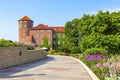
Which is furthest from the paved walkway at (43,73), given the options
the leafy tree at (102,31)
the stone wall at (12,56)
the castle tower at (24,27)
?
the castle tower at (24,27)

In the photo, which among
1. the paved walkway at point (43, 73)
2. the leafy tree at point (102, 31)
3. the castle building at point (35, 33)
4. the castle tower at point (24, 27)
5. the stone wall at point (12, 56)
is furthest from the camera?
the castle tower at point (24, 27)

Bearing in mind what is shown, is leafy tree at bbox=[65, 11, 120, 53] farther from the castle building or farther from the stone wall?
the castle building

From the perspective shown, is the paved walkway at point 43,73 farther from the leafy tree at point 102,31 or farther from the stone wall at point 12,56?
the leafy tree at point 102,31

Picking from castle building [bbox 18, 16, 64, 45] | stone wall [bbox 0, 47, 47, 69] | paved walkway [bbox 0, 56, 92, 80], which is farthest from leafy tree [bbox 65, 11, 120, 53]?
castle building [bbox 18, 16, 64, 45]

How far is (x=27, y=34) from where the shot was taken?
431 feet

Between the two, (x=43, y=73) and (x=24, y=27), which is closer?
(x=43, y=73)

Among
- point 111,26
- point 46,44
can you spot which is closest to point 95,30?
point 111,26

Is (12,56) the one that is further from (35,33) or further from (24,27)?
(24,27)

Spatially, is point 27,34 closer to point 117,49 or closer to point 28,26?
point 28,26

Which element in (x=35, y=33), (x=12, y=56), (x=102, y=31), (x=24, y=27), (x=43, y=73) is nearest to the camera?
(x=43, y=73)

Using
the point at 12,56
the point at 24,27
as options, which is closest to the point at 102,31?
the point at 12,56

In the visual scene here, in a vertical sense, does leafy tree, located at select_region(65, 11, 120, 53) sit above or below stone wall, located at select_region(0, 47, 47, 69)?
above

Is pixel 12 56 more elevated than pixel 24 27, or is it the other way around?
pixel 24 27

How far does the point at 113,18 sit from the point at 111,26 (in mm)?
1311
